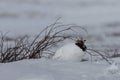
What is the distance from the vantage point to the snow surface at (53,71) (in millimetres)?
2670

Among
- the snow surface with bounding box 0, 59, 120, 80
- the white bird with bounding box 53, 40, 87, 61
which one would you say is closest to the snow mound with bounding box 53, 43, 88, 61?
the white bird with bounding box 53, 40, 87, 61

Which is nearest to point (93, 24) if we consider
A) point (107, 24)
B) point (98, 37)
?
point (107, 24)

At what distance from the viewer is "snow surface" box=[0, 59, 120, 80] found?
2670mm

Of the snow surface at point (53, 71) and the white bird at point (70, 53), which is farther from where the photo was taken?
the white bird at point (70, 53)

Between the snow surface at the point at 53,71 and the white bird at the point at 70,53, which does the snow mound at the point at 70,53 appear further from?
the snow surface at the point at 53,71

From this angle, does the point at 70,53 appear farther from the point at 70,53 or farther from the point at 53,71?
the point at 53,71

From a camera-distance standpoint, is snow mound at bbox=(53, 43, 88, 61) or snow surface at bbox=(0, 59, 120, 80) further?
snow mound at bbox=(53, 43, 88, 61)

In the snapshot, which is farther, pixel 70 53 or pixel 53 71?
pixel 70 53

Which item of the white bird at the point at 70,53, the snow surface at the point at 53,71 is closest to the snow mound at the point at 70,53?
the white bird at the point at 70,53

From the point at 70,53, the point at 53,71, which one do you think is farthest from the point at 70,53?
the point at 53,71

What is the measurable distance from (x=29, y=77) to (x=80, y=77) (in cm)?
30

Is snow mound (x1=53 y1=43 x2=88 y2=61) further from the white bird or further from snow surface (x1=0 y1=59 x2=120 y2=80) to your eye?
snow surface (x1=0 y1=59 x2=120 y2=80)

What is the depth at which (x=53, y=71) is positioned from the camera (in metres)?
2.83

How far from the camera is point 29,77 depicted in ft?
8.65
